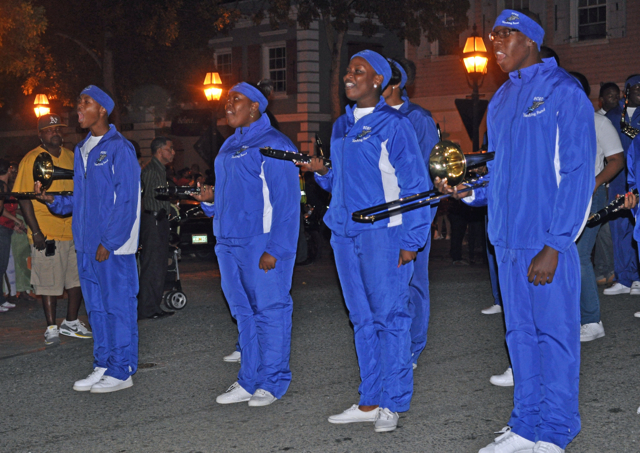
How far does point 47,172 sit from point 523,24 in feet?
15.9

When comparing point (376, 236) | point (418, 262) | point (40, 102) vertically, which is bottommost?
point (418, 262)

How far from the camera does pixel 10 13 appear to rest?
730 inches

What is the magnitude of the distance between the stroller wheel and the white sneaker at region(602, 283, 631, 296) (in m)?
5.14

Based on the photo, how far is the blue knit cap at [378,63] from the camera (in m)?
5.14

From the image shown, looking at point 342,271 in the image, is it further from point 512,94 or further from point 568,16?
point 568,16

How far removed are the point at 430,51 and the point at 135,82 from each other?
33.4ft

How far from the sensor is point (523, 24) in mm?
4379

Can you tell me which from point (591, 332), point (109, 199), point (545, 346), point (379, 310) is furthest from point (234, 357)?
point (545, 346)

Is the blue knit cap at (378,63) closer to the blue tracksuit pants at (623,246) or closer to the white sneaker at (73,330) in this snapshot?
the white sneaker at (73,330)

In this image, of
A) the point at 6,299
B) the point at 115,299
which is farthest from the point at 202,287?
the point at 115,299

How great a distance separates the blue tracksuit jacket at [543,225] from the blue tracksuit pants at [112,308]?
10.3 feet

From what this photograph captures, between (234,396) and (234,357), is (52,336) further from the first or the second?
(234,396)

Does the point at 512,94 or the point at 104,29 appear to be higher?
the point at 104,29

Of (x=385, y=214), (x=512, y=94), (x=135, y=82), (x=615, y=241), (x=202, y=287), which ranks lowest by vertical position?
(x=202, y=287)
